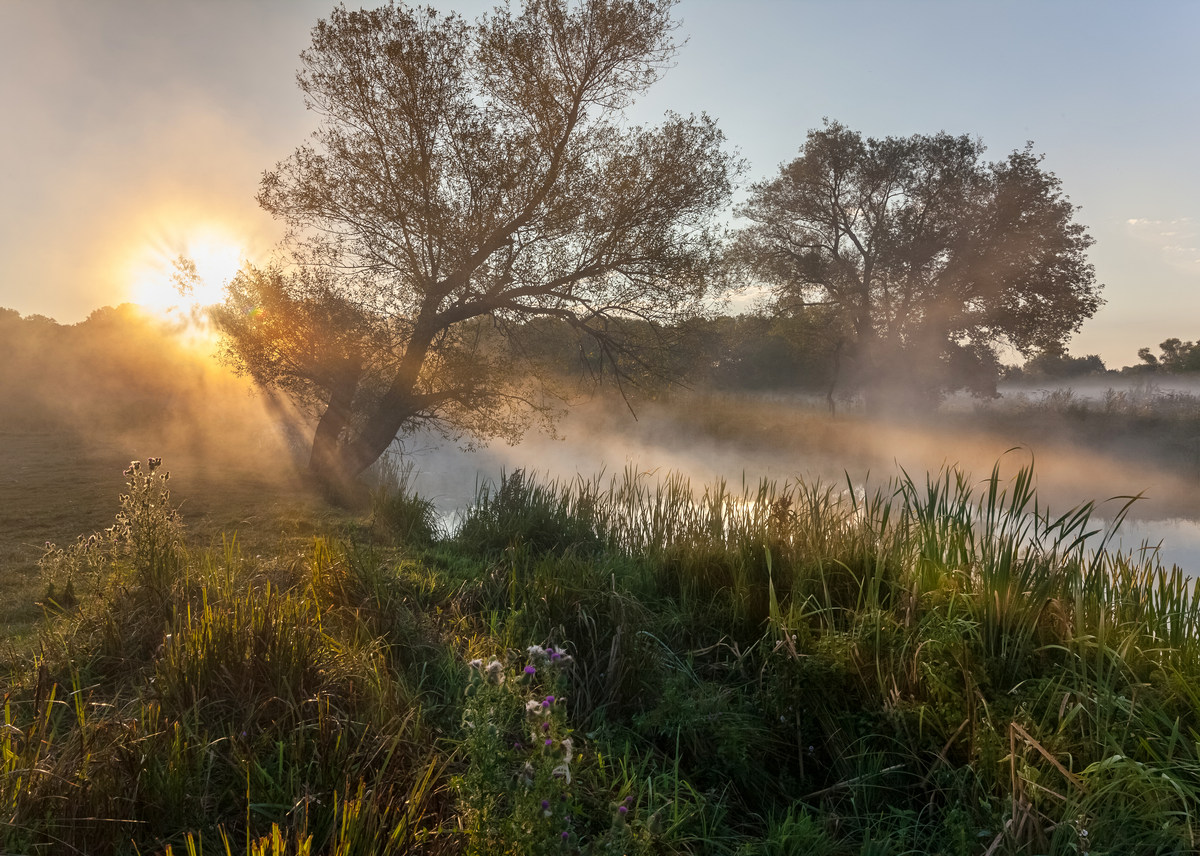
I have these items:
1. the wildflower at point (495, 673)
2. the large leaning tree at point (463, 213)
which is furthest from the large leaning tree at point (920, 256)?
the wildflower at point (495, 673)

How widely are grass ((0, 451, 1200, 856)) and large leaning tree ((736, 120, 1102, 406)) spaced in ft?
61.2

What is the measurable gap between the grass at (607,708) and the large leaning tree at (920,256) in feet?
61.2

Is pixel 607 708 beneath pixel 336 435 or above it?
beneath

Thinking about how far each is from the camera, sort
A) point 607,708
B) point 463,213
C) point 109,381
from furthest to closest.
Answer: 1. point 109,381
2. point 463,213
3. point 607,708

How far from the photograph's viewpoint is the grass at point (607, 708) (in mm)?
2133

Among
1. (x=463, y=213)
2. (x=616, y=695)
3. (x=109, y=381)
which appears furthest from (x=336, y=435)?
(x=109, y=381)

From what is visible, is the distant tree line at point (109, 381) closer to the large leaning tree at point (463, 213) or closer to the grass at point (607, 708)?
the large leaning tree at point (463, 213)

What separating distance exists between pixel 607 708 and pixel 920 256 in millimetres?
21185

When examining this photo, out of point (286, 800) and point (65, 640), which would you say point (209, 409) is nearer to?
point (65, 640)

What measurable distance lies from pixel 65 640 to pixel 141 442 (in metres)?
13.0

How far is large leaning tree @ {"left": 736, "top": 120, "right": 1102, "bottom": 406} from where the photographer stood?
2019 cm

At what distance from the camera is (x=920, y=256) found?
2077 centimetres

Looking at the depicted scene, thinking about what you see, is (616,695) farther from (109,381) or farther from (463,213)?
(109,381)

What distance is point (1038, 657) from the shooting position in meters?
3.32
